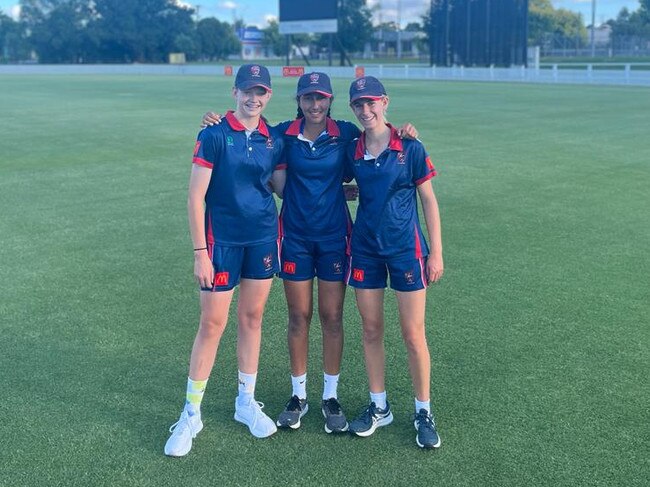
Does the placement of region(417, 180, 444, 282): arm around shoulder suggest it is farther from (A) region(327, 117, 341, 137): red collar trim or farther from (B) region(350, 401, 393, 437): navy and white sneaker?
(B) region(350, 401, 393, 437): navy and white sneaker

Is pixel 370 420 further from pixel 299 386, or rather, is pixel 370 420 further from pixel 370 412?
pixel 299 386

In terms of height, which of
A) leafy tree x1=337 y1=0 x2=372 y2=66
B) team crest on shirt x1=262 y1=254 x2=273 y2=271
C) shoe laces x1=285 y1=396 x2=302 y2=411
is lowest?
shoe laces x1=285 y1=396 x2=302 y2=411

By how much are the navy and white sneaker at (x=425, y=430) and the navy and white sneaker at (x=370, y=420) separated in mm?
173

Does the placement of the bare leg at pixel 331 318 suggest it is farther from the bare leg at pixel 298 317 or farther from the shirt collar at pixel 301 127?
the shirt collar at pixel 301 127

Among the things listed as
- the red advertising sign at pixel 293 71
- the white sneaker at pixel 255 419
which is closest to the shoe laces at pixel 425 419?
the white sneaker at pixel 255 419

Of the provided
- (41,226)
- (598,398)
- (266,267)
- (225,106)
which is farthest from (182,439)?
(225,106)

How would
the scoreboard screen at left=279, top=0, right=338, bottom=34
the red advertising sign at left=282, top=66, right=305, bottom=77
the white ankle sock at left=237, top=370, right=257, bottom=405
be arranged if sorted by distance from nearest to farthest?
the white ankle sock at left=237, top=370, right=257, bottom=405
the red advertising sign at left=282, top=66, right=305, bottom=77
the scoreboard screen at left=279, top=0, right=338, bottom=34

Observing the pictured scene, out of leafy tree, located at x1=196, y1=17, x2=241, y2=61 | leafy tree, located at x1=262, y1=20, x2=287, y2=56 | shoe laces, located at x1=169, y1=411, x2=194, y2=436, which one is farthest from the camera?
leafy tree, located at x1=262, y1=20, x2=287, y2=56

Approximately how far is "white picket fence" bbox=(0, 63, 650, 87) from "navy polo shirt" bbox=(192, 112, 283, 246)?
33.4m

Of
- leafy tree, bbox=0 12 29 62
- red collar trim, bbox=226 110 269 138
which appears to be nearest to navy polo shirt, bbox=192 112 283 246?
red collar trim, bbox=226 110 269 138

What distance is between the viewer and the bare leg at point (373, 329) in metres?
3.74

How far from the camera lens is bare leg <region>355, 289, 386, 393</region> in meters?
3.74

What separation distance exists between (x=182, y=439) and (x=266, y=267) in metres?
0.99

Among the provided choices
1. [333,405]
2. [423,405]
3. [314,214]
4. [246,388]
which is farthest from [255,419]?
[314,214]
